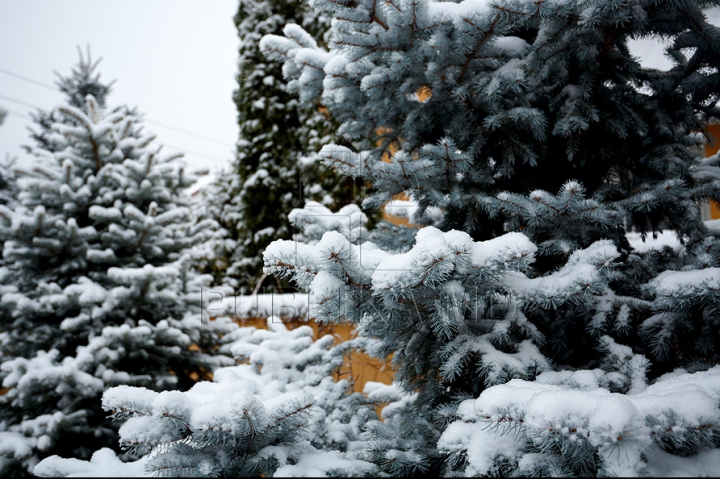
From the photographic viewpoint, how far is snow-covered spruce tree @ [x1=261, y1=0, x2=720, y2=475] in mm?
1225

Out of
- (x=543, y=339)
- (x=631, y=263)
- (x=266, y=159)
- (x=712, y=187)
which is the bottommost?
(x=543, y=339)

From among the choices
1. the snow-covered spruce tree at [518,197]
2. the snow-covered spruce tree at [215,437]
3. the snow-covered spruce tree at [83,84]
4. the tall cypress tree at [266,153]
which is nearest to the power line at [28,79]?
the snow-covered spruce tree at [83,84]

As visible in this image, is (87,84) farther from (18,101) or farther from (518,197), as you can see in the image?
(518,197)

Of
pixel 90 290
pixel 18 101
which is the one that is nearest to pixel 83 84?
pixel 18 101

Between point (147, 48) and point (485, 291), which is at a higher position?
point (147, 48)

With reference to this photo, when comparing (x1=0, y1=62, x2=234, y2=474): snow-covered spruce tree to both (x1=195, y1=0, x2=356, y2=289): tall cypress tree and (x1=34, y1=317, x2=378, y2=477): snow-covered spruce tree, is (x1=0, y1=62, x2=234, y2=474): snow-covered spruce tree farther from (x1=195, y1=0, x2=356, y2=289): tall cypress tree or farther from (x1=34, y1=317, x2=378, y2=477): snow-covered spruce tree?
(x1=195, y1=0, x2=356, y2=289): tall cypress tree

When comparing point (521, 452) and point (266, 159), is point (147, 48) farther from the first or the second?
point (521, 452)

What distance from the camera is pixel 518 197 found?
159cm

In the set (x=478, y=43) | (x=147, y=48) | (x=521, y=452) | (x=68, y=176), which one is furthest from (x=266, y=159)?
(x=521, y=452)

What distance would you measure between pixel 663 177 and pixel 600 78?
0.53 meters

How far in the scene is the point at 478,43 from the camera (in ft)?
5.30

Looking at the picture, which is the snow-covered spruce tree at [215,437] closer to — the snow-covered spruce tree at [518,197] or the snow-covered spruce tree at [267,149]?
the snow-covered spruce tree at [518,197]

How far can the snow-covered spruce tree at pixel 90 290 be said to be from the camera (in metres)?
2.79

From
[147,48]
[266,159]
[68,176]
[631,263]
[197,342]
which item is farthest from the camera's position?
[147,48]
